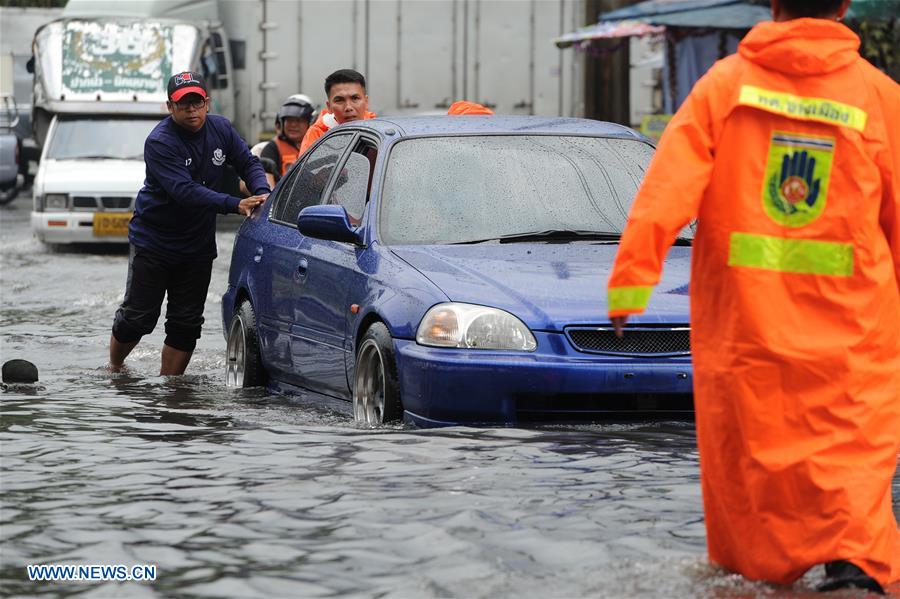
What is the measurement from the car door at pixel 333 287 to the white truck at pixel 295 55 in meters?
14.3

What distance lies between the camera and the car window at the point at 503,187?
8125 mm

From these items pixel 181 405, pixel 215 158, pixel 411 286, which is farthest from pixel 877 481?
pixel 215 158

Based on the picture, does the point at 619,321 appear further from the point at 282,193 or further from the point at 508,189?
the point at 282,193

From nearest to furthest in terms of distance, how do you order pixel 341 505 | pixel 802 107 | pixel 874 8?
pixel 802 107 → pixel 341 505 → pixel 874 8

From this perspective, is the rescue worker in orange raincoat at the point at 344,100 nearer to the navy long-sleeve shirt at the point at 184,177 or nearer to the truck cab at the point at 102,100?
the navy long-sleeve shirt at the point at 184,177

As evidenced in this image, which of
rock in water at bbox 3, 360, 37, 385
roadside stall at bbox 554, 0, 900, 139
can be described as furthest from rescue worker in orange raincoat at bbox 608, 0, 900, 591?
roadside stall at bbox 554, 0, 900, 139

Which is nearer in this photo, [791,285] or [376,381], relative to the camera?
[791,285]

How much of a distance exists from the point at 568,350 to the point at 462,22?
18674mm

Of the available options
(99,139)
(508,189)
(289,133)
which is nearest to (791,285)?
(508,189)

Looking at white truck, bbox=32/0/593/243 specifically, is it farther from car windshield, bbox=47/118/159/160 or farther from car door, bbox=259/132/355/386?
Result: car door, bbox=259/132/355/386

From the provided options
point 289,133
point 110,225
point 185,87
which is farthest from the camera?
point 110,225

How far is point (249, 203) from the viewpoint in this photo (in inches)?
386

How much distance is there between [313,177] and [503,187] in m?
1.43

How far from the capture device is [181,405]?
8.95m
